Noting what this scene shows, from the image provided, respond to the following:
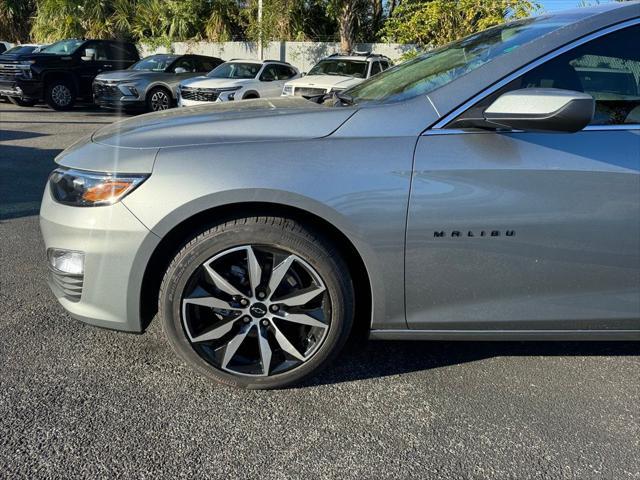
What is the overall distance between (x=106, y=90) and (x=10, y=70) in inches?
102

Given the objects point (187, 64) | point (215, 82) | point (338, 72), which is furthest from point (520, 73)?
point (187, 64)

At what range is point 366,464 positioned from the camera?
2.13 meters

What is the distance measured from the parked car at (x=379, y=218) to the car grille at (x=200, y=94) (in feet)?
31.8

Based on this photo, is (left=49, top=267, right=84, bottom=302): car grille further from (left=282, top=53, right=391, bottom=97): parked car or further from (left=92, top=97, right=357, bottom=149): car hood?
(left=282, top=53, right=391, bottom=97): parked car

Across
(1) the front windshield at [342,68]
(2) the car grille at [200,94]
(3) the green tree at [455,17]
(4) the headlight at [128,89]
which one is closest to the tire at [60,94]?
(4) the headlight at [128,89]

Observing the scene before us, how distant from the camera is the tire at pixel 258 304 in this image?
234 cm

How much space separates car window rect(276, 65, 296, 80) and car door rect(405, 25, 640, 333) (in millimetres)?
11523

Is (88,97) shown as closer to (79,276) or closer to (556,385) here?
(79,276)

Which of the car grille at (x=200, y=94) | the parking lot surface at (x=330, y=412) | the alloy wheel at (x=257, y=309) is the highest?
the car grille at (x=200, y=94)

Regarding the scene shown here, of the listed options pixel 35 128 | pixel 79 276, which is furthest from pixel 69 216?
pixel 35 128

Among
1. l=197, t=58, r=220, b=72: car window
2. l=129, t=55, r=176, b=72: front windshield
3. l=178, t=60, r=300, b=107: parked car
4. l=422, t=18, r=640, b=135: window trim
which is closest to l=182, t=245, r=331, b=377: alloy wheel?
l=422, t=18, r=640, b=135: window trim

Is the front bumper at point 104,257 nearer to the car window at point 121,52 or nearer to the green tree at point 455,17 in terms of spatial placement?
the green tree at point 455,17

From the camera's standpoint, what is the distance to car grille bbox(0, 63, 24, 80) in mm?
13250

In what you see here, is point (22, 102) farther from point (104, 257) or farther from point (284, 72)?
point (104, 257)
